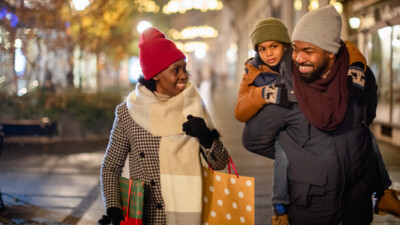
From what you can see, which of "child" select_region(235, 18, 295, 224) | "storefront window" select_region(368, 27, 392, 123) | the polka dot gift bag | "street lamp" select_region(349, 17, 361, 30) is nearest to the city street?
"storefront window" select_region(368, 27, 392, 123)

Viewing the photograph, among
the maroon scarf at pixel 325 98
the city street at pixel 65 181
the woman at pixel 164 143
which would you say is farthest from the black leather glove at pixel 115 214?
the city street at pixel 65 181

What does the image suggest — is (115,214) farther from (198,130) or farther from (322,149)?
(322,149)

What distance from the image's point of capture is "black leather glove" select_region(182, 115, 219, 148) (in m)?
2.38

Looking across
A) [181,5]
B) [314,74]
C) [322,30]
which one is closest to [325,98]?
[314,74]

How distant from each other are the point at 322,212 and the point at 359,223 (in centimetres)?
23

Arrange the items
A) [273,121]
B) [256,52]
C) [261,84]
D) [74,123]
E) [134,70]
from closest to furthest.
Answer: [273,121], [261,84], [256,52], [74,123], [134,70]

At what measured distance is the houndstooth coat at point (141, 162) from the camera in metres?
2.50

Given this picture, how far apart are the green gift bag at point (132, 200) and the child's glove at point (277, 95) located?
32.6 inches

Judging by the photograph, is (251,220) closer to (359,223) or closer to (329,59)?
(359,223)

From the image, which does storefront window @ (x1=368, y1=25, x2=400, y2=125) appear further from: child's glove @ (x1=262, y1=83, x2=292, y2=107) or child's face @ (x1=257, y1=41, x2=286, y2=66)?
child's glove @ (x1=262, y1=83, x2=292, y2=107)

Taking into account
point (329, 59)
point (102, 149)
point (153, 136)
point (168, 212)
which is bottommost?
point (102, 149)

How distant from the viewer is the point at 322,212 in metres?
2.26

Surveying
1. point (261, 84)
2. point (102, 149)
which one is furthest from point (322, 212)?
point (102, 149)

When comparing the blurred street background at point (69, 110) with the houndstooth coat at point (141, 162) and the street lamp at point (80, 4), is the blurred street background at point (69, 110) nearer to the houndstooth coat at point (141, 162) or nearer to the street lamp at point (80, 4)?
the street lamp at point (80, 4)
